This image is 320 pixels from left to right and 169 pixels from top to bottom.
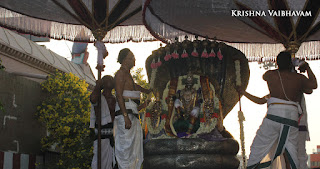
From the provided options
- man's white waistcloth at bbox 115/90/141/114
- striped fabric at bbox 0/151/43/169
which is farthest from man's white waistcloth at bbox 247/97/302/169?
striped fabric at bbox 0/151/43/169

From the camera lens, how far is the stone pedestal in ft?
24.8

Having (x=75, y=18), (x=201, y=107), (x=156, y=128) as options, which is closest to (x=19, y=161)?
(x=75, y=18)

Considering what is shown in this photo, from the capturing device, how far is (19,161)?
1413 cm

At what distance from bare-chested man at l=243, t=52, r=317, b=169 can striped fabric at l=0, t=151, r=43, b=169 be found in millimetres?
8211

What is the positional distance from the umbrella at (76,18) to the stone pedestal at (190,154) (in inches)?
120

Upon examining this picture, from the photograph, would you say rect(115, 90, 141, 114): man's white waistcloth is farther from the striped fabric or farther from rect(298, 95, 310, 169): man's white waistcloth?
the striped fabric

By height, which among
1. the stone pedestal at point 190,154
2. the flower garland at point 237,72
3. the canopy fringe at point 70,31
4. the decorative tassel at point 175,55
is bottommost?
the stone pedestal at point 190,154

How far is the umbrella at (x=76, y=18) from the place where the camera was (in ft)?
33.1

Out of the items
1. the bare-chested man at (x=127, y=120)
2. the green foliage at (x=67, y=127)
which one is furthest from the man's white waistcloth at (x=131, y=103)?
the green foliage at (x=67, y=127)

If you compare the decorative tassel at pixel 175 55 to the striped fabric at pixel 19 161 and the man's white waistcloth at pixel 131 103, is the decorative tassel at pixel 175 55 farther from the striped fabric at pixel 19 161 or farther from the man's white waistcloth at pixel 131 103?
the striped fabric at pixel 19 161

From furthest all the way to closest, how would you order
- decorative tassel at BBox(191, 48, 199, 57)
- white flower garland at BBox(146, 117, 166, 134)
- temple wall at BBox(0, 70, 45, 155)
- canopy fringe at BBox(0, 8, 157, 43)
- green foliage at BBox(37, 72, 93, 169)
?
1. green foliage at BBox(37, 72, 93, 169)
2. temple wall at BBox(0, 70, 45, 155)
3. canopy fringe at BBox(0, 8, 157, 43)
4. decorative tassel at BBox(191, 48, 199, 57)
5. white flower garland at BBox(146, 117, 166, 134)

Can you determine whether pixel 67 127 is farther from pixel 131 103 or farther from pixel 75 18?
pixel 131 103

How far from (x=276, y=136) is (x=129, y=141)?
2.29 meters

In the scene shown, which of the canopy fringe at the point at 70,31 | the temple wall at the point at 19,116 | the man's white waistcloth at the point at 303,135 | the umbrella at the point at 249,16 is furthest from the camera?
the temple wall at the point at 19,116
